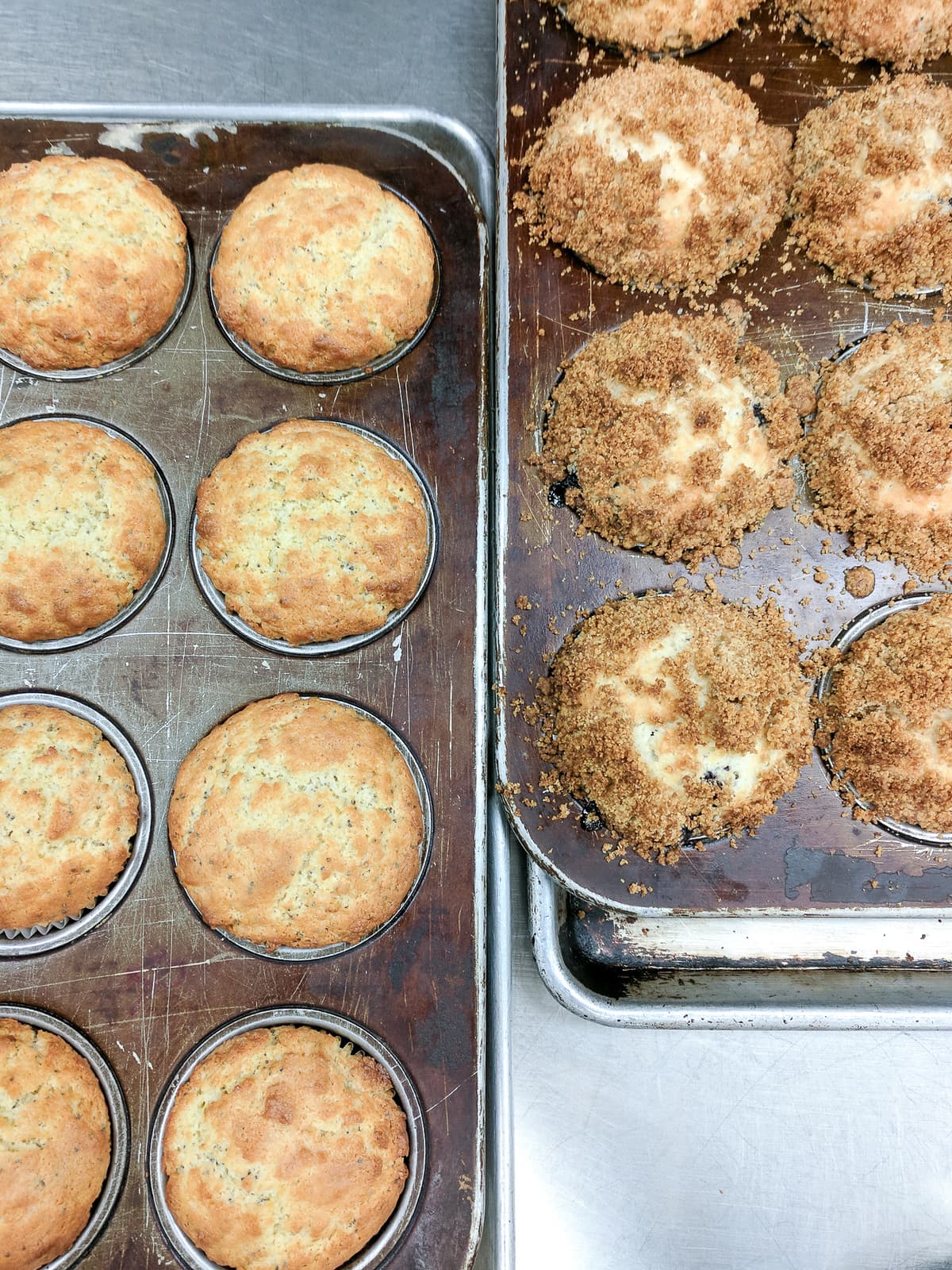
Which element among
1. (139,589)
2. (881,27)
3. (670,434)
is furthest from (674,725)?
(881,27)

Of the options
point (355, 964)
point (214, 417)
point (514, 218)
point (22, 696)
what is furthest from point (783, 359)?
point (22, 696)

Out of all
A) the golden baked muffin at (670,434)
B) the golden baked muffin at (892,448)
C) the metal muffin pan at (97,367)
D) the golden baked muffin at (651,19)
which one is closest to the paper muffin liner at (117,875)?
the metal muffin pan at (97,367)

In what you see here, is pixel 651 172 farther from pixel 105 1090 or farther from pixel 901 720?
pixel 105 1090

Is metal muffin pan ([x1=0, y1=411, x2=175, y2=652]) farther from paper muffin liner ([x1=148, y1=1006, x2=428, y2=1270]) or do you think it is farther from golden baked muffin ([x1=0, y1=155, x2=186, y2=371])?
paper muffin liner ([x1=148, y1=1006, x2=428, y2=1270])

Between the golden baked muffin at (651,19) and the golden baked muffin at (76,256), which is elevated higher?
the golden baked muffin at (651,19)

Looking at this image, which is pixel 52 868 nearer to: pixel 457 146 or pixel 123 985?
pixel 123 985

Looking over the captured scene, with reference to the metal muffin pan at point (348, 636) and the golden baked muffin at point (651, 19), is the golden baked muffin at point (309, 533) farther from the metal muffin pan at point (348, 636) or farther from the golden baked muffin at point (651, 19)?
the golden baked muffin at point (651, 19)

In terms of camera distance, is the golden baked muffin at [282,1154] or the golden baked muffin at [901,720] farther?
the golden baked muffin at [901,720]
